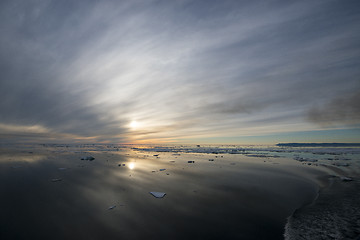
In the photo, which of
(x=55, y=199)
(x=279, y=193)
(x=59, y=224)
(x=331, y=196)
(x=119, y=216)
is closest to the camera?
(x=59, y=224)

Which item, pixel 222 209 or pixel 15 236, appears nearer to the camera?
pixel 15 236

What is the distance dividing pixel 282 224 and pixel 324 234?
1096 mm

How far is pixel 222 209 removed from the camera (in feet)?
21.3

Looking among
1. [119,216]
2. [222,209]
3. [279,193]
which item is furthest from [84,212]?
Result: [279,193]

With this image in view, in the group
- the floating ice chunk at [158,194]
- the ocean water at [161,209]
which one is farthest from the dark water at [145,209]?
the floating ice chunk at [158,194]

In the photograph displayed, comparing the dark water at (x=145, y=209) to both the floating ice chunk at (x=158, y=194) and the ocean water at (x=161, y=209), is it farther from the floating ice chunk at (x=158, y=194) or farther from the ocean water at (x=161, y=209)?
the floating ice chunk at (x=158, y=194)

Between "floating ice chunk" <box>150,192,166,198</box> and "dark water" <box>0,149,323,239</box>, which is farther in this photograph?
"floating ice chunk" <box>150,192,166,198</box>

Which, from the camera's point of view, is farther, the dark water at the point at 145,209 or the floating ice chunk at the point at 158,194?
the floating ice chunk at the point at 158,194

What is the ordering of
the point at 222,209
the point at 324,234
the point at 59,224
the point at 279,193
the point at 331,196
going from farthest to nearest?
the point at 279,193 < the point at 331,196 < the point at 222,209 < the point at 59,224 < the point at 324,234

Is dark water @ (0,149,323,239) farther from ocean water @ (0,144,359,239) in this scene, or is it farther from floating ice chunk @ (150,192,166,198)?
floating ice chunk @ (150,192,166,198)

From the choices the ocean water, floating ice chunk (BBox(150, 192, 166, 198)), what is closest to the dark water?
the ocean water

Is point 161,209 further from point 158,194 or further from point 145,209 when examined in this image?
point 158,194

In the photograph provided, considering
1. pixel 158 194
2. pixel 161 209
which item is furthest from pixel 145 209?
pixel 158 194

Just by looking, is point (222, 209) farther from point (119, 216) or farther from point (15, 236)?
point (15, 236)
